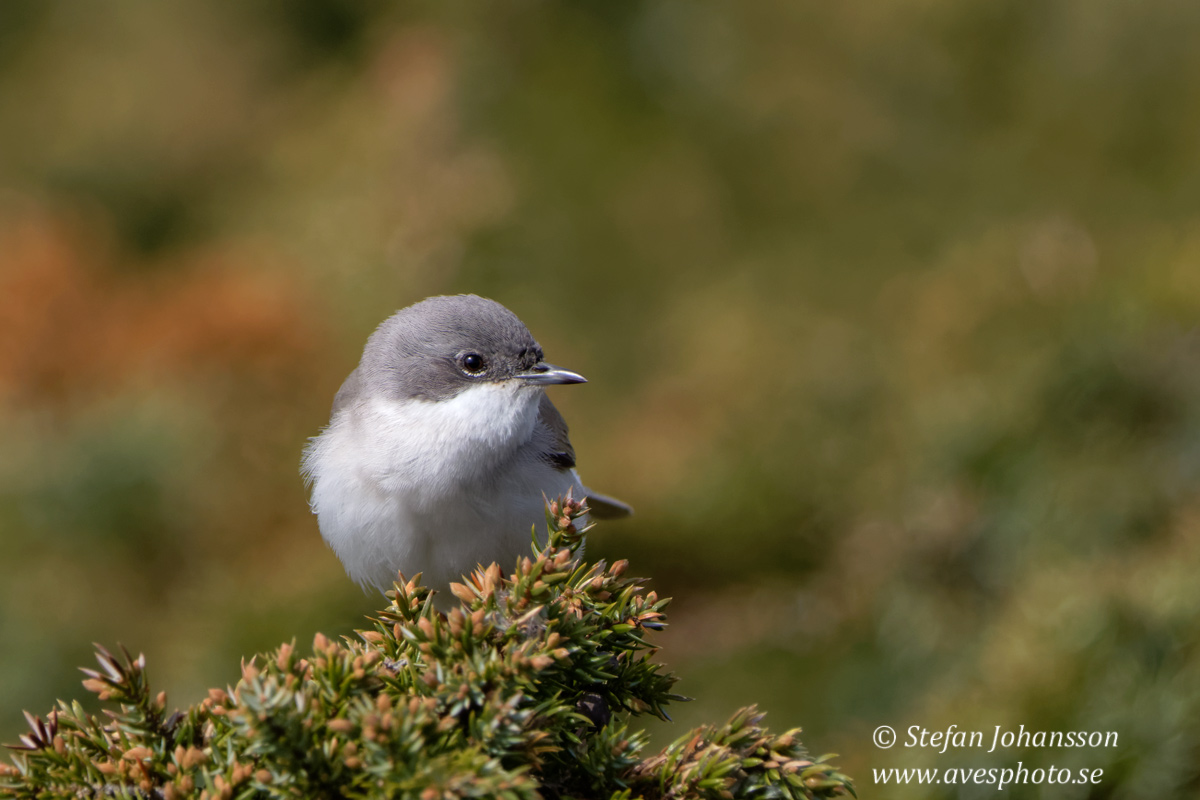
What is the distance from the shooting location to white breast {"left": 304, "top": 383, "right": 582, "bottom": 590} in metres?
2.18

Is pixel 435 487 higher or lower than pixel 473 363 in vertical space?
lower

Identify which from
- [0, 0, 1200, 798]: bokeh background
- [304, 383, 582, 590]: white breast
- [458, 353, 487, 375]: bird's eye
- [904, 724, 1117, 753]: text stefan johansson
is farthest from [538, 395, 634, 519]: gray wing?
[904, 724, 1117, 753]: text stefan johansson

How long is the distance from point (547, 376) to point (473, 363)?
0.68 feet

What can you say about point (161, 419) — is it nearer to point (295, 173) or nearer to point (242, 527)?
point (242, 527)

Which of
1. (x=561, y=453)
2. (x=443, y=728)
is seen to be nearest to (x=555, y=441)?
(x=561, y=453)

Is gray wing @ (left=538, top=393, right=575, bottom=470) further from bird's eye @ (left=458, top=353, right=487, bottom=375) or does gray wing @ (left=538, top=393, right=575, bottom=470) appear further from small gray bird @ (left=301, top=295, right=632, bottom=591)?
bird's eye @ (left=458, top=353, right=487, bottom=375)

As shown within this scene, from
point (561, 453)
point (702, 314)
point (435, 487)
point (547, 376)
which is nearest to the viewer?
point (435, 487)

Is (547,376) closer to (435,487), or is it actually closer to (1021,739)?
(435,487)

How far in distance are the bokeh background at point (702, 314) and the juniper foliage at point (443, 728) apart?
1549mm

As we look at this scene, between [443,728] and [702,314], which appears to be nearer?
[443,728]

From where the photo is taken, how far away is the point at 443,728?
1.05 m

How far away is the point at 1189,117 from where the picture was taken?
5176 millimetres

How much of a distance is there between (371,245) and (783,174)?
9.00 ft

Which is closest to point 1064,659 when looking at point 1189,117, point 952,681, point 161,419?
point 952,681
